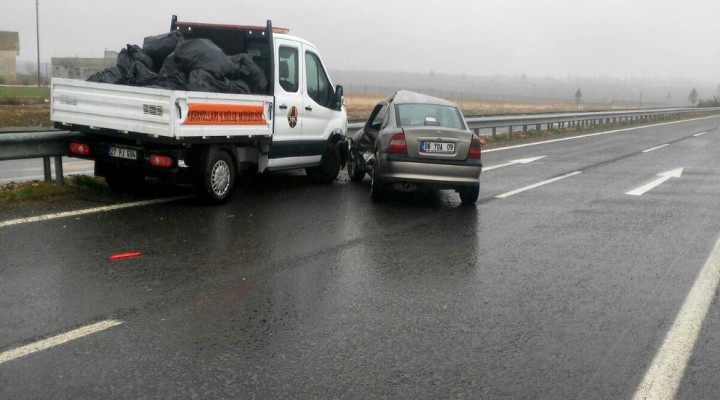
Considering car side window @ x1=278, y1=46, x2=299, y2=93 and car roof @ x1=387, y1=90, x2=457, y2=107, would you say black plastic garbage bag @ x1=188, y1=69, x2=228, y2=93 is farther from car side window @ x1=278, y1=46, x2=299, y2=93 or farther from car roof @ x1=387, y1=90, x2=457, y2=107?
car roof @ x1=387, y1=90, x2=457, y2=107

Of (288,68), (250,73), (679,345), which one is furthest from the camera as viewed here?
(288,68)

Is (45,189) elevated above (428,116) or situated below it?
below

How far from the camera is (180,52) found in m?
10.2

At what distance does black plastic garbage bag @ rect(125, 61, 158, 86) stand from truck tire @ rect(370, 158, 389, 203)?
3192 mm

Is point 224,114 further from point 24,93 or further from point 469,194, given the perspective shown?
point 24,93

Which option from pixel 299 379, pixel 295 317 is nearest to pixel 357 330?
pixel 295 317

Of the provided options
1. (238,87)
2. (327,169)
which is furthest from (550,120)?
(238,87)

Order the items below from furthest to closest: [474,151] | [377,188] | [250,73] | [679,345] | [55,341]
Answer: [377,188], [474,151], [250,73], [679,345], [55,341]

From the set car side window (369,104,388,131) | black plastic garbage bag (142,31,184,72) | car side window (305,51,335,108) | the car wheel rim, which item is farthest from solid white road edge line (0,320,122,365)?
car side window (369,104,388,131)

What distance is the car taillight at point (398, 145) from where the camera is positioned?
1062cm

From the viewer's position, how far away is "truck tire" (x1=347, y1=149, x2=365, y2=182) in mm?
13183

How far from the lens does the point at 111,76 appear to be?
9977mm

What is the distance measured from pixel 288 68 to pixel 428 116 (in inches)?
→ 84.8

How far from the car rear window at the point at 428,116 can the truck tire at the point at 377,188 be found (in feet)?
2.67
